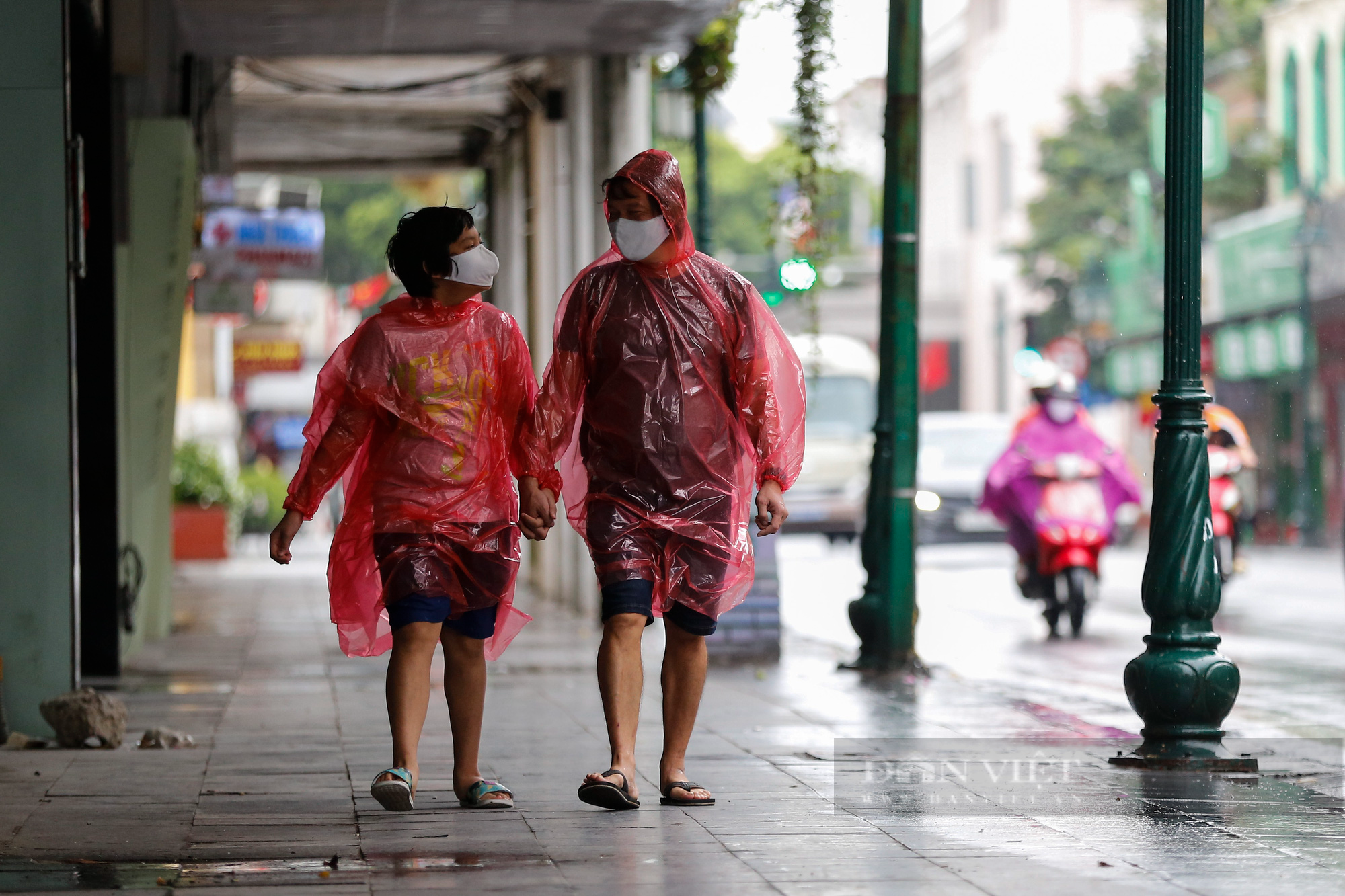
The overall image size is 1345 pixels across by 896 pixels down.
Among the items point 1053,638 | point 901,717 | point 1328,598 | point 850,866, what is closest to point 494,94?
point 1053,638

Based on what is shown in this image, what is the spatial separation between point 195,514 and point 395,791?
1841 cm

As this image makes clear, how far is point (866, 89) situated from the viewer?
1142 centimetres

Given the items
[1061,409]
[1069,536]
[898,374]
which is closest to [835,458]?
[1061,409]

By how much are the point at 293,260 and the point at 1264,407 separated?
21.3 metres

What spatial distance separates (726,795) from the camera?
593cm

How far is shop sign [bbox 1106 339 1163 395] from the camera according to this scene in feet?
121

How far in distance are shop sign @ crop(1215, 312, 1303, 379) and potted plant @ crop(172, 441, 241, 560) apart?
1715cm

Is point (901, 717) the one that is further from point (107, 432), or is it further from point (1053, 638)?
point (1053, 638)

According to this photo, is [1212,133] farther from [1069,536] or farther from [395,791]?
[395,791]

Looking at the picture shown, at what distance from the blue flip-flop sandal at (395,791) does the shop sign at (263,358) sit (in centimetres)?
3556

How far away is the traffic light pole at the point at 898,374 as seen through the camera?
10.2m

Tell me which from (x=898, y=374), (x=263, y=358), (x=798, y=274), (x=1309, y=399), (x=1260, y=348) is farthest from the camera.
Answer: (x=263, y=358)

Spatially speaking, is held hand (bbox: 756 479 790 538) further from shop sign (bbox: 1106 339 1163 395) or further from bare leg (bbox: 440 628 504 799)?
shop sign (bbox: 1106 339 1163 395)

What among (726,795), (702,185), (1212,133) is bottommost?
(726,795)
